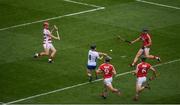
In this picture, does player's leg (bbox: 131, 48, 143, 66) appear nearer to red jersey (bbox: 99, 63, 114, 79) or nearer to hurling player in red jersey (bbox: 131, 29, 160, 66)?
hurling player in red jersey (bbox: 131, 29, 160, 66)

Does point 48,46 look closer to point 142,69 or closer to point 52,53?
point 52,53

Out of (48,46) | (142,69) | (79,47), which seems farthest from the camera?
(79,47)

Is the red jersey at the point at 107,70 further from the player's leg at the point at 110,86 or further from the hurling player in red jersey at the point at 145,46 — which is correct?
the hurling player in red jersey at the point at 145,46

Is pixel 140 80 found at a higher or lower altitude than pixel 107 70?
lower

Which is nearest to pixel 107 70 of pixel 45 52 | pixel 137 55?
pixel 137 55

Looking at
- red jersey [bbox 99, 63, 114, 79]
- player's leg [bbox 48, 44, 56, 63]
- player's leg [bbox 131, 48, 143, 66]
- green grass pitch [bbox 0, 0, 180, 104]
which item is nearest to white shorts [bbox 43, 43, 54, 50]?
player's leg [bbox 48, 44, 56, 63]

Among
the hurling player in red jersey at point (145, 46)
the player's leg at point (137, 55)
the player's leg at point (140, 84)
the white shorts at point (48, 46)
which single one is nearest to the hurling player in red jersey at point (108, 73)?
the player's leg at point (140, 84)

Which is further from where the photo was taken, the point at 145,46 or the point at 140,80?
the point at 145,46

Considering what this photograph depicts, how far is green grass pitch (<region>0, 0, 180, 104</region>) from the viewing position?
40562 millimetres

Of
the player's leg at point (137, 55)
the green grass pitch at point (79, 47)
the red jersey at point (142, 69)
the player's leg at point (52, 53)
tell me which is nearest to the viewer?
the red jersey at point (142, 69)

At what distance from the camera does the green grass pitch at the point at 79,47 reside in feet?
133

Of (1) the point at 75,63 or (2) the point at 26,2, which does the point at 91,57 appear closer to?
(1) the point at 75,63

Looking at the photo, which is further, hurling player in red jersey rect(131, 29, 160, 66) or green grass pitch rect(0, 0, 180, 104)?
hurling player in red jersey rect(131, 29, 160, 66)

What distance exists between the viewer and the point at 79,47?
4856 centimetres
